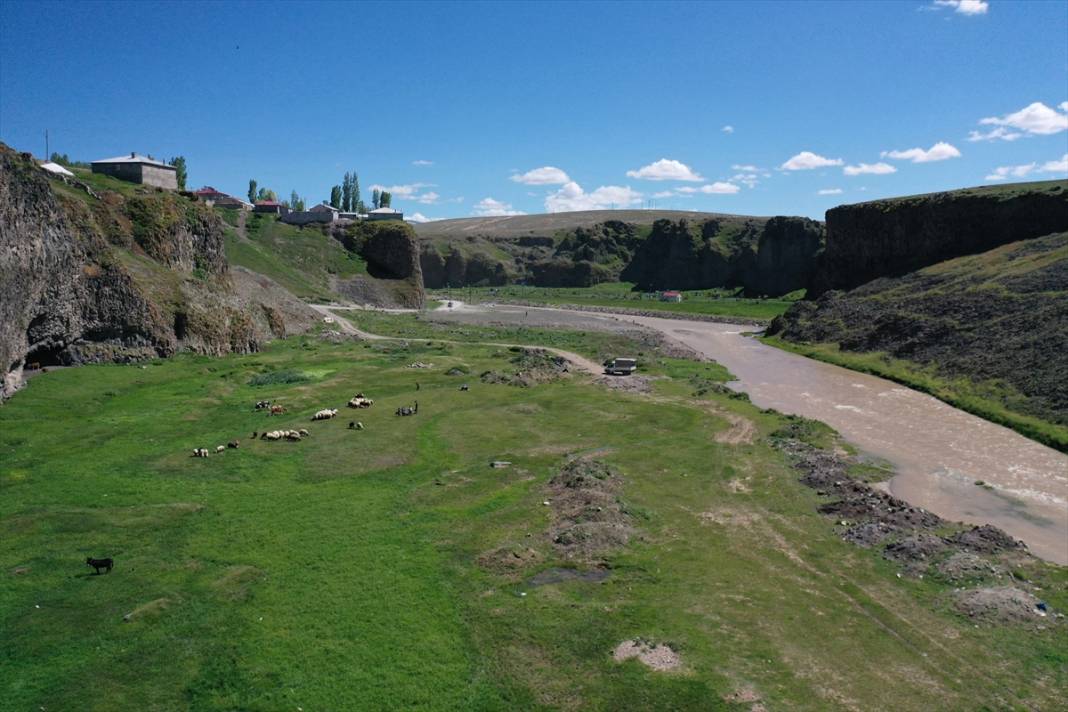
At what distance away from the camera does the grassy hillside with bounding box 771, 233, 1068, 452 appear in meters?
50.6

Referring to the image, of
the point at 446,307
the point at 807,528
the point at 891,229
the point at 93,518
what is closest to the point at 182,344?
the point at 93,518

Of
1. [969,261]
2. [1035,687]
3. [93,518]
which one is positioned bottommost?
[1035,687]

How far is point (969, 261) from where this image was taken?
299 ft

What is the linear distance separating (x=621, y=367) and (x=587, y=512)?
38.8 metres

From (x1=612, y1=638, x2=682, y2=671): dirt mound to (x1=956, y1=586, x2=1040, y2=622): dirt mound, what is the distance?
9198 millimetres

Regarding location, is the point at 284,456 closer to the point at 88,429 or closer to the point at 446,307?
the point at 88,429

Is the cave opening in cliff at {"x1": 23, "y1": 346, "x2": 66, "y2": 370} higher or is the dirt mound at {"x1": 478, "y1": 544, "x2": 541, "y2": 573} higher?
the cave opening in cliff at {"x1": 23, "y1": 346, "x2": 66, "y2": 370}

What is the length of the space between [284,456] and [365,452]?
367 centimetres

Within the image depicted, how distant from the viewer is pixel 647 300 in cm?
16350

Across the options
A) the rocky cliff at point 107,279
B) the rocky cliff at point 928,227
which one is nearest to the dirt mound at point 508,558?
the rocky cliff at point 107,279

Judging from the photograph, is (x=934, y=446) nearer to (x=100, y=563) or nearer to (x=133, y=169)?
(x=100, y=563)

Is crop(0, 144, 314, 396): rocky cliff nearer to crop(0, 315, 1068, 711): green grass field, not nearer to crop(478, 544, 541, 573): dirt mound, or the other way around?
crop(0, 315, 1068, 711): green grass field

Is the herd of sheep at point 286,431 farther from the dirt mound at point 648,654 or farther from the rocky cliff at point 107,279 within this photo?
the dirt mound at point 648,654

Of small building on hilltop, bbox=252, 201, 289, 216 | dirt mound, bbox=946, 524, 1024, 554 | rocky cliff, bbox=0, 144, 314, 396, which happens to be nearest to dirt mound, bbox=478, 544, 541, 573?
dirt mound, bbox=946, 524, 1024, 554
